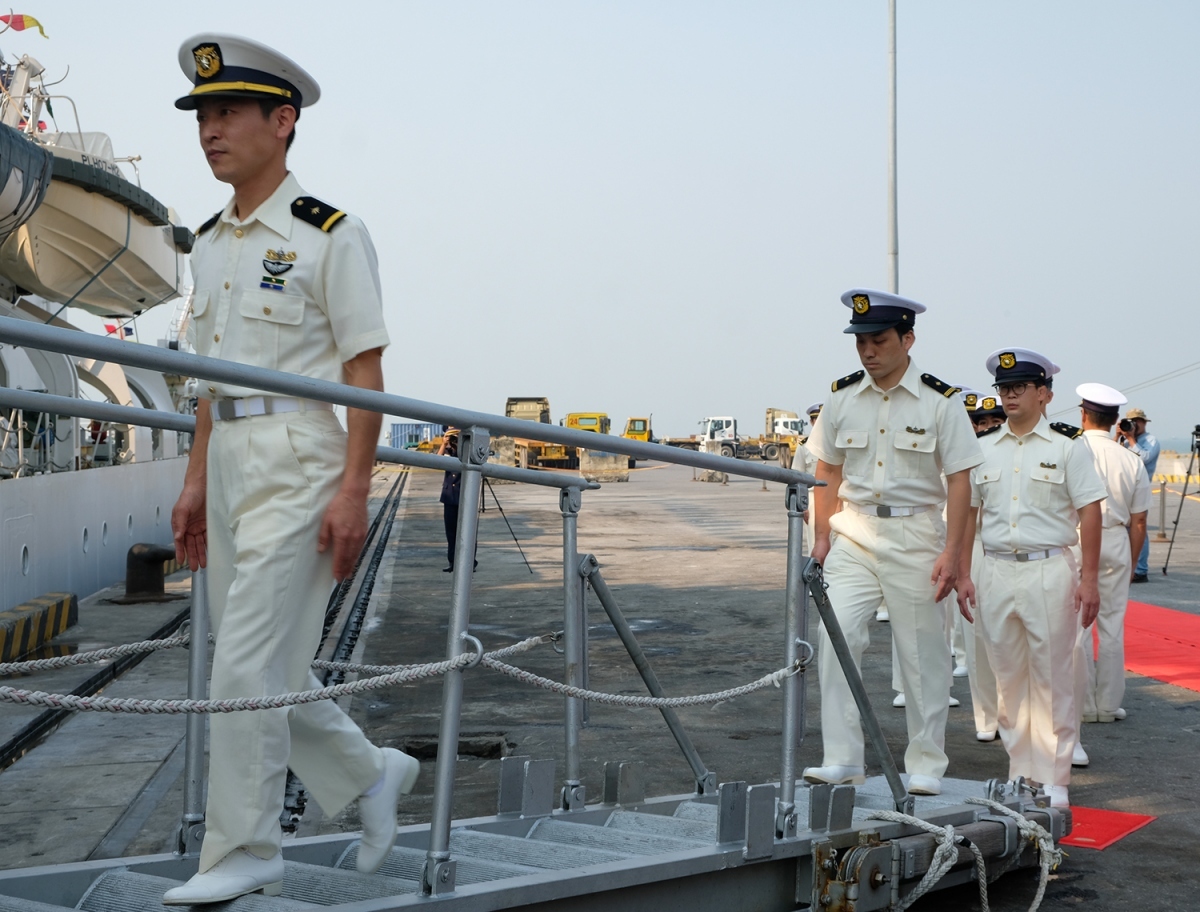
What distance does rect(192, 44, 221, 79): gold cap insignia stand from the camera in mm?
3102

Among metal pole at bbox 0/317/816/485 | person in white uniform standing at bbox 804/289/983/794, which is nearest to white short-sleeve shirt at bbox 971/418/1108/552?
person in white uniform standing at bbox 804/289/983/794

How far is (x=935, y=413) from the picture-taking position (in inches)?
211

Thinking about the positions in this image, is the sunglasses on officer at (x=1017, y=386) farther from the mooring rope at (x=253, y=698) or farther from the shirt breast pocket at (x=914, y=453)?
the mooring rope at (x=253, y=698)

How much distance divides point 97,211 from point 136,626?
6816 millimetres

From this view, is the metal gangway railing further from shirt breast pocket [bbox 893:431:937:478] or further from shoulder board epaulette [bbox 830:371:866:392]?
shoulder board epaulette [bbox 830:371:866:392]

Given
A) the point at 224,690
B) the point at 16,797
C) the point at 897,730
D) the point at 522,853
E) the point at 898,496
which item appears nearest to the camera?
the point at 224,690

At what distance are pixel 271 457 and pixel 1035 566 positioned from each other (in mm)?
3973

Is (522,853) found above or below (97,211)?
below

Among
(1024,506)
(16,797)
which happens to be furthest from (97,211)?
(1024,506)

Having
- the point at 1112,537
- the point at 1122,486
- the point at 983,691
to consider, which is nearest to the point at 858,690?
the point at 983,691

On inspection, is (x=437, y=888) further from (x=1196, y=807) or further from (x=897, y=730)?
(x=897, y=730)

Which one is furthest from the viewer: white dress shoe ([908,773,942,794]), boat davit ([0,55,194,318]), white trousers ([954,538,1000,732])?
boat davit ([0,55,194,318])

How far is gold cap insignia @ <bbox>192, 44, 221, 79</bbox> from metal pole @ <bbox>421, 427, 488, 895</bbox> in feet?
3.32

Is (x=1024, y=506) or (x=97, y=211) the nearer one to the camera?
(x=1024, y=506)
